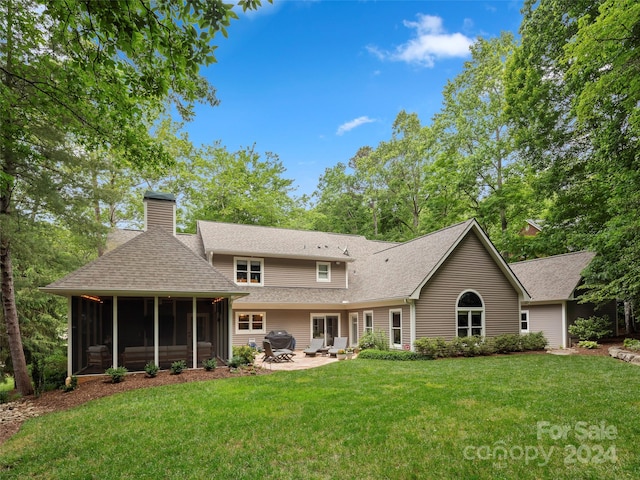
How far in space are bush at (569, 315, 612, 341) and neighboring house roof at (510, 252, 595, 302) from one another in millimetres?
1339

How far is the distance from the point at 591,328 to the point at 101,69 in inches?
802

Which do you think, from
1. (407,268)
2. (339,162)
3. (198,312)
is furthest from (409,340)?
(339,162)

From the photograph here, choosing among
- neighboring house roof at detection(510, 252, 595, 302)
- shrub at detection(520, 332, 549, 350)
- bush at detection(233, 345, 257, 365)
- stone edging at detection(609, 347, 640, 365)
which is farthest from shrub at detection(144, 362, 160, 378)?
neighboring house roof at detection(510, 252, 595, 302)

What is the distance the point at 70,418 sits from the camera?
291 inches

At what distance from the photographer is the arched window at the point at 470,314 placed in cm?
1575

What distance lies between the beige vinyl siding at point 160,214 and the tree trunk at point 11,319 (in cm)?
620

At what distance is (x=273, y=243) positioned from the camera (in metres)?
20.5

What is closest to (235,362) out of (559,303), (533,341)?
(533,341)

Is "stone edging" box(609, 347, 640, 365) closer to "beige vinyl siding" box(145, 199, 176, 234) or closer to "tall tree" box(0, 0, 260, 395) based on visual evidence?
"tall tree" box(0, 0, 260, 395)

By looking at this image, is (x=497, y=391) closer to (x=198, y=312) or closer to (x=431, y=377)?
(x=431, y=377)

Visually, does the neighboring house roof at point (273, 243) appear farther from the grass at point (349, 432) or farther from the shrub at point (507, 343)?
the grass at point (349, 432)

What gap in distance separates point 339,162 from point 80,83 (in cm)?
3474

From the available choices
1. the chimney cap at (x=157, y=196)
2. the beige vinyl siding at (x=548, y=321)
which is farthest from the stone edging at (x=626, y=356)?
the chimney cap at (x=157, y=196)

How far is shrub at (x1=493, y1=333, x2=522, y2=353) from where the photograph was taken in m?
15.5
